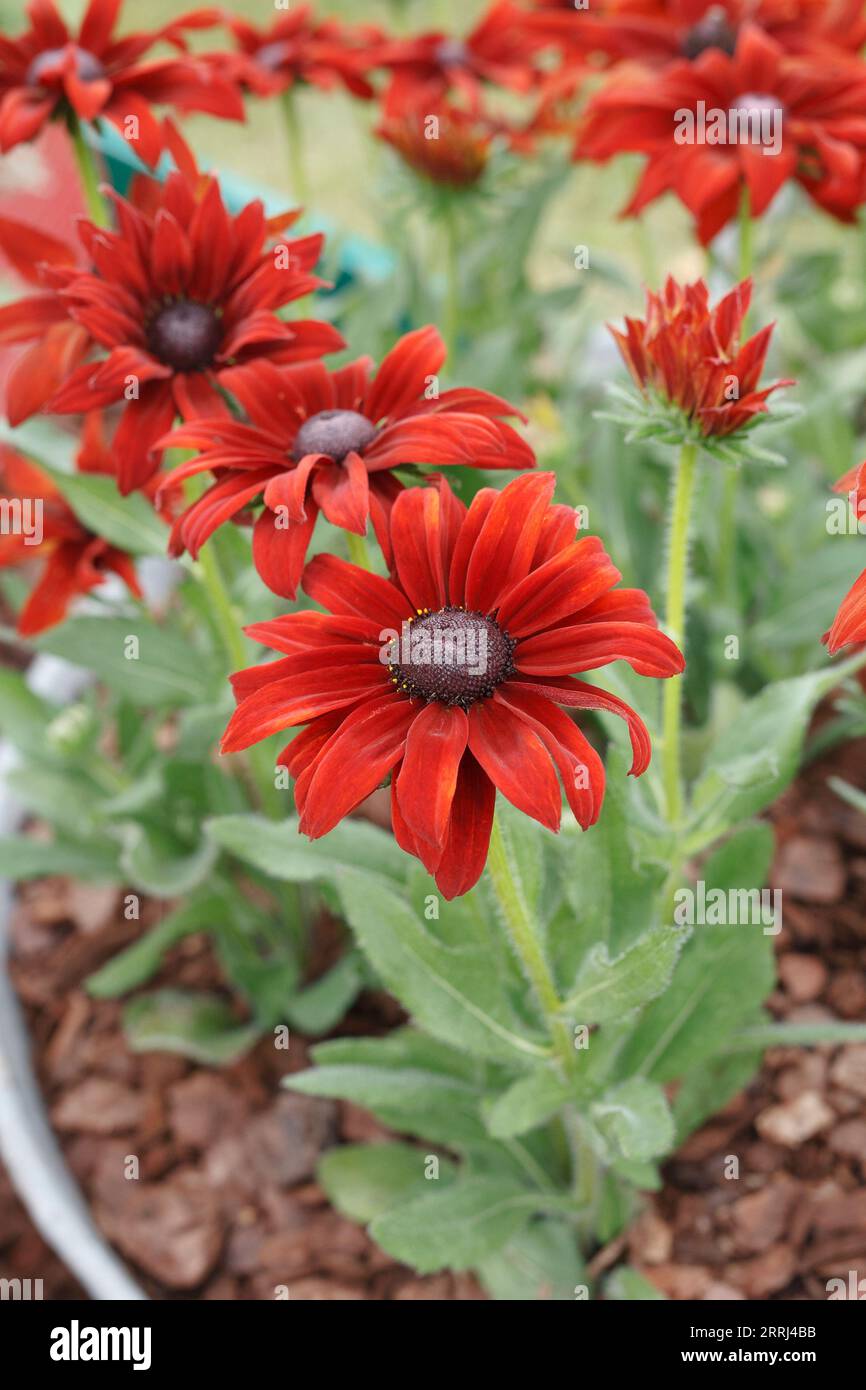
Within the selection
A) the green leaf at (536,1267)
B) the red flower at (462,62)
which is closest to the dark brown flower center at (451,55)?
the red flower at (462,62)

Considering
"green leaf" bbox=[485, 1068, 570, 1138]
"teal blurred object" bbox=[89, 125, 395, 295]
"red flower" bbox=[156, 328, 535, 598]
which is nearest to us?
"red flower" bbox=[156, 328, 535, 598]

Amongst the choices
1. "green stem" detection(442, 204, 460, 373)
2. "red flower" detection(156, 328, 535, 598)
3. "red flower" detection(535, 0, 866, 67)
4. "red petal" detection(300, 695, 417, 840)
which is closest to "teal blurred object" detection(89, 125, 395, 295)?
→ "green stem" detection(442, 204, 460, 373)

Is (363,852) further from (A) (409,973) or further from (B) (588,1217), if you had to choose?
(B) (588,1217)

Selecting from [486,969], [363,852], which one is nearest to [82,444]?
[363,852]

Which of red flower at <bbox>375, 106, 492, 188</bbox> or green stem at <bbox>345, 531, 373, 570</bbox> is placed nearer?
green stem at <bbox>345, 531, 373, 570</bbox>

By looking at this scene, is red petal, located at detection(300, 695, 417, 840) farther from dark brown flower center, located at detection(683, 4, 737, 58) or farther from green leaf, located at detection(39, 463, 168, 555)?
dark brown flower center, located at detection(683, 4, 737, 58)

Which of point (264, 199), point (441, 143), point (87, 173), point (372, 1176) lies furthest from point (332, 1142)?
point (264, 199)

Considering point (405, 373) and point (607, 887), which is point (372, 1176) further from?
point (405, 373)

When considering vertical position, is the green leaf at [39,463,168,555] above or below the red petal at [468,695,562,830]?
above
